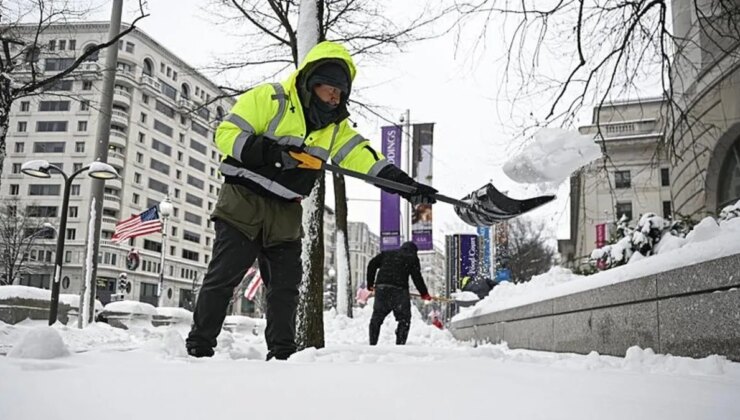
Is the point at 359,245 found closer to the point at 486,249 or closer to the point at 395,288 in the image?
the point at 486,249

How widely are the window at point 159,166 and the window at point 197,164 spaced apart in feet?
14.7

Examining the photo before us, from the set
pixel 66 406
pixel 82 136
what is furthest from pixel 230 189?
pixel 82 136

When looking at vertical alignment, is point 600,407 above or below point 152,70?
below

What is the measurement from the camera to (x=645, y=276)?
3709 mm

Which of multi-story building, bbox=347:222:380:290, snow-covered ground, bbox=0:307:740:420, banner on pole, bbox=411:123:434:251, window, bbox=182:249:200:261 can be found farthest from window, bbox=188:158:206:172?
snow-covered ground, bbox=0:307:740:420

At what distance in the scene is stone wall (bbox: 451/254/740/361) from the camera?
2.88 meters

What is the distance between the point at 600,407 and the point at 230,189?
8.21 ft

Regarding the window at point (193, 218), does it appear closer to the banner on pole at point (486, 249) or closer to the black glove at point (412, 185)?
the banner on pole at point (486, 249)

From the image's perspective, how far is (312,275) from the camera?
6.50 m

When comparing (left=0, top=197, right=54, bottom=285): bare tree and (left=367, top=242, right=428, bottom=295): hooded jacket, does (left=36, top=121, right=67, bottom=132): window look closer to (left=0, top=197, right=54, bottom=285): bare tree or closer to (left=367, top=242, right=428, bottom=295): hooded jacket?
(left=0, top=197, right=54, bottom=285): bare tree

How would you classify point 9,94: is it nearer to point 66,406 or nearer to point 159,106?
point 66,406

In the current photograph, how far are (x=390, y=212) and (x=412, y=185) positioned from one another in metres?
13.6

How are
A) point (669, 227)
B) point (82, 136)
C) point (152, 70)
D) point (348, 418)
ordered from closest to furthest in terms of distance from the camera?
point (348, 418)
point (669, 227)
point (82, 136)
point (152, 70)

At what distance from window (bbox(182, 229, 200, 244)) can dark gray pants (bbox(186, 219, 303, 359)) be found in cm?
6614
